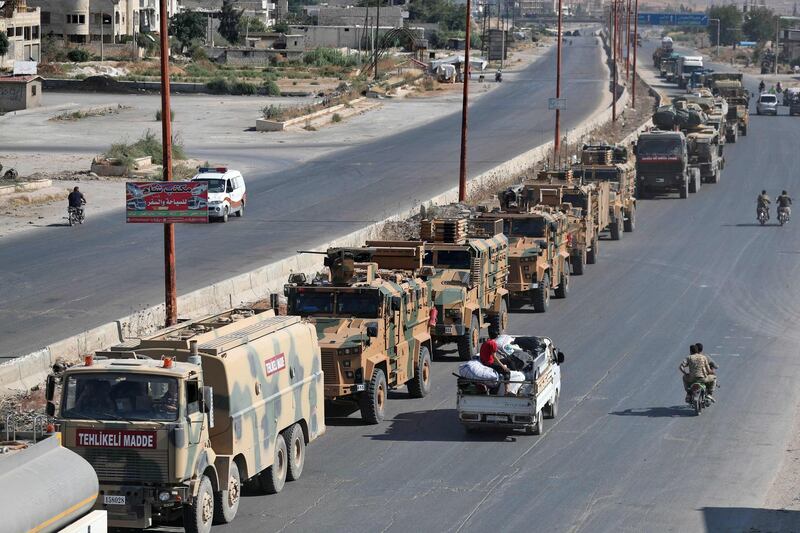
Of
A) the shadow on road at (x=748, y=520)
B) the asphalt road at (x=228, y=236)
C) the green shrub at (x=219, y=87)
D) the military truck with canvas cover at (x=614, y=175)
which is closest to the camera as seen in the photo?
the shadow on road at (x=748, y=520)

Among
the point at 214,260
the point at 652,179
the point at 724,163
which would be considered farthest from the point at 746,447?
the point at 724,163

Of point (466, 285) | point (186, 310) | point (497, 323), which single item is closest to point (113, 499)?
point (186, 310)

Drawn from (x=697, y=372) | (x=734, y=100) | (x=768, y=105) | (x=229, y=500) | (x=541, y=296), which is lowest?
(x=541, y=296)

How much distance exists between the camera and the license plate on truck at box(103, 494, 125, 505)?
1625cm

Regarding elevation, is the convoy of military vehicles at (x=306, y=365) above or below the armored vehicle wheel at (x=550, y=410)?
above

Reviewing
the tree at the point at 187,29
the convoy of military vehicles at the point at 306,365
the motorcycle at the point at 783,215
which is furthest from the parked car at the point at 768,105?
the tree at the point at 187,29

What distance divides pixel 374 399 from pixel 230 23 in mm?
159365

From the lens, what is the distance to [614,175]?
1854 inches

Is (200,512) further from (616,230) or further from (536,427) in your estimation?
(616,230)

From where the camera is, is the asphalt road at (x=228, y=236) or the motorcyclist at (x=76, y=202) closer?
the asphalt road at (x=228, y=236)

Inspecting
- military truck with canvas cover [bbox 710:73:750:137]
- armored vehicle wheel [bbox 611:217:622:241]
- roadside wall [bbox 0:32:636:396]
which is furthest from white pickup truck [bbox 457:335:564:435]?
military truck with canvas cover [bbox 710:73:750:137]

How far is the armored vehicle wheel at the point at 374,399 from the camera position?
2298 cm

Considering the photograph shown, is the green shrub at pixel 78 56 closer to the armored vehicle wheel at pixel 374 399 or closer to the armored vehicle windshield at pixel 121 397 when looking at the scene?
the armored vehicle wheel at pixel 374 399

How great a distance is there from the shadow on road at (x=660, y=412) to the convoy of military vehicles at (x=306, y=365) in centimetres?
131
